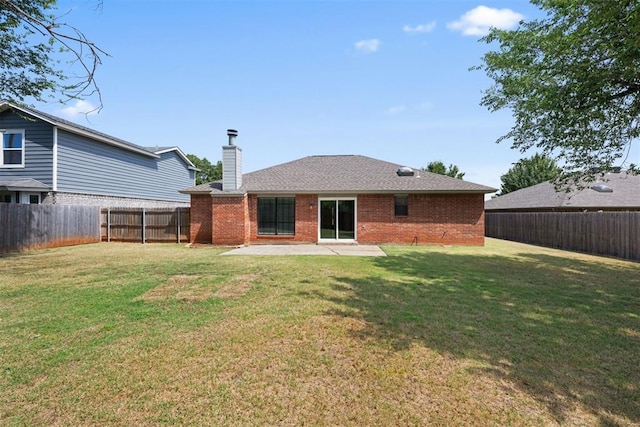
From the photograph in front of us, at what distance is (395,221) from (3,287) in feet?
43.1

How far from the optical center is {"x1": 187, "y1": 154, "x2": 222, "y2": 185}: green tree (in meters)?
54.8

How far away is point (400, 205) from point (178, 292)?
11.1 meters

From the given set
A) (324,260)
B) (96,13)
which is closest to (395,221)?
(324,260)

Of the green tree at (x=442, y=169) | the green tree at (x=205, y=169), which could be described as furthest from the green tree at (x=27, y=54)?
the green tree at (x=205, y=169)

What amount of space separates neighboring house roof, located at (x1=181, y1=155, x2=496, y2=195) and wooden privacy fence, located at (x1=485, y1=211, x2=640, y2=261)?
4175 millimetres

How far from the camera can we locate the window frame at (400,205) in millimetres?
14844

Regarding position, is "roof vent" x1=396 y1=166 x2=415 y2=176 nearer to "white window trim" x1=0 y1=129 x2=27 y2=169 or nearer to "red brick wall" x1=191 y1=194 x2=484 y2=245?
"red brick wall" x1=191 y1=194 x2=484 y2=245

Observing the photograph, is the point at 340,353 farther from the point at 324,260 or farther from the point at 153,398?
the point at 324,260

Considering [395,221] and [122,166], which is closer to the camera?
[395,221]

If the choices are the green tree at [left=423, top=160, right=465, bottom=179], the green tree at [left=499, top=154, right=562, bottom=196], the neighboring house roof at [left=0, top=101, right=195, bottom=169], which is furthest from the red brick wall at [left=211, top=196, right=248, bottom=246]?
the green tree at [left=499, top=154, right=562, bottom=196]

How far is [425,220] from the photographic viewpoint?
14.7m

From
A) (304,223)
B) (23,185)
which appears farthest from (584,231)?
(23,185)

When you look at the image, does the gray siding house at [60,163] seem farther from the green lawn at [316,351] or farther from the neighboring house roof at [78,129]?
the green lawn at [316,351]

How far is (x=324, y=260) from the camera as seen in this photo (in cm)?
993
